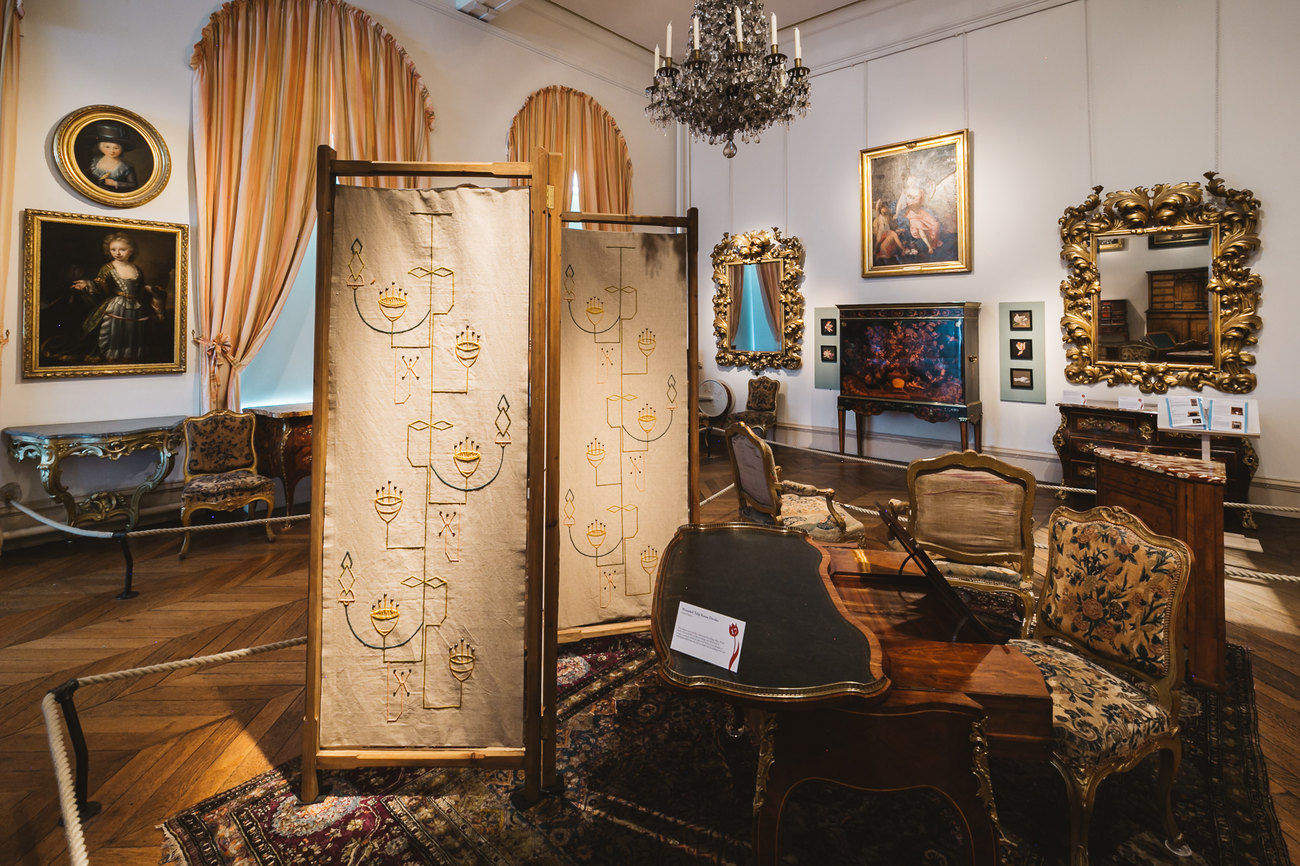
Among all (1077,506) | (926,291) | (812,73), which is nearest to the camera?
(1077,506)

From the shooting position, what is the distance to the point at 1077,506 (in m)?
5.48

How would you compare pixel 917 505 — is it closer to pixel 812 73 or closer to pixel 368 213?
pixel 368 213

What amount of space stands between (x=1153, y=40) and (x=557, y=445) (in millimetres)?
6923

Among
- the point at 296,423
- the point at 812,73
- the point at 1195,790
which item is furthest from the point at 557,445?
the point at 812,73

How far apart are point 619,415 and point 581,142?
20.3ft

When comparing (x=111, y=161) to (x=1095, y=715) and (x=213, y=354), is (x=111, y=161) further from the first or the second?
(x=1095, y=715)

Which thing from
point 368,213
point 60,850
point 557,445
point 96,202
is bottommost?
point 60,850

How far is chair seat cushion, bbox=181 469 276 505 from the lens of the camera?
427cm

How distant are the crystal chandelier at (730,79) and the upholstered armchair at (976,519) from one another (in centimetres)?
295

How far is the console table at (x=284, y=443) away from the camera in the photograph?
484 centimetres

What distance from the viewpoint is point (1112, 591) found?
6.49ft

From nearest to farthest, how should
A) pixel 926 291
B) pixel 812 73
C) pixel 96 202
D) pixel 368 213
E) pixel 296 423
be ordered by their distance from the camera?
pixel 368 213
pixel 96 202
pixel 296 423
pixel 926 291
pixel 812 73

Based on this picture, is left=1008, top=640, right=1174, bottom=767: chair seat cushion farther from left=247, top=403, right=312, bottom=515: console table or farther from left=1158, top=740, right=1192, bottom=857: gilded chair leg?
left=247, top=403, right=312, bottom=515: console table

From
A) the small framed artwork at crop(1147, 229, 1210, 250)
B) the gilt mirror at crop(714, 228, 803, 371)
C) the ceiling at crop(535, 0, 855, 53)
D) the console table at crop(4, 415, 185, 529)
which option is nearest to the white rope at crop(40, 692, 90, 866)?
the console table at crop(4, 415, 185, 529)
